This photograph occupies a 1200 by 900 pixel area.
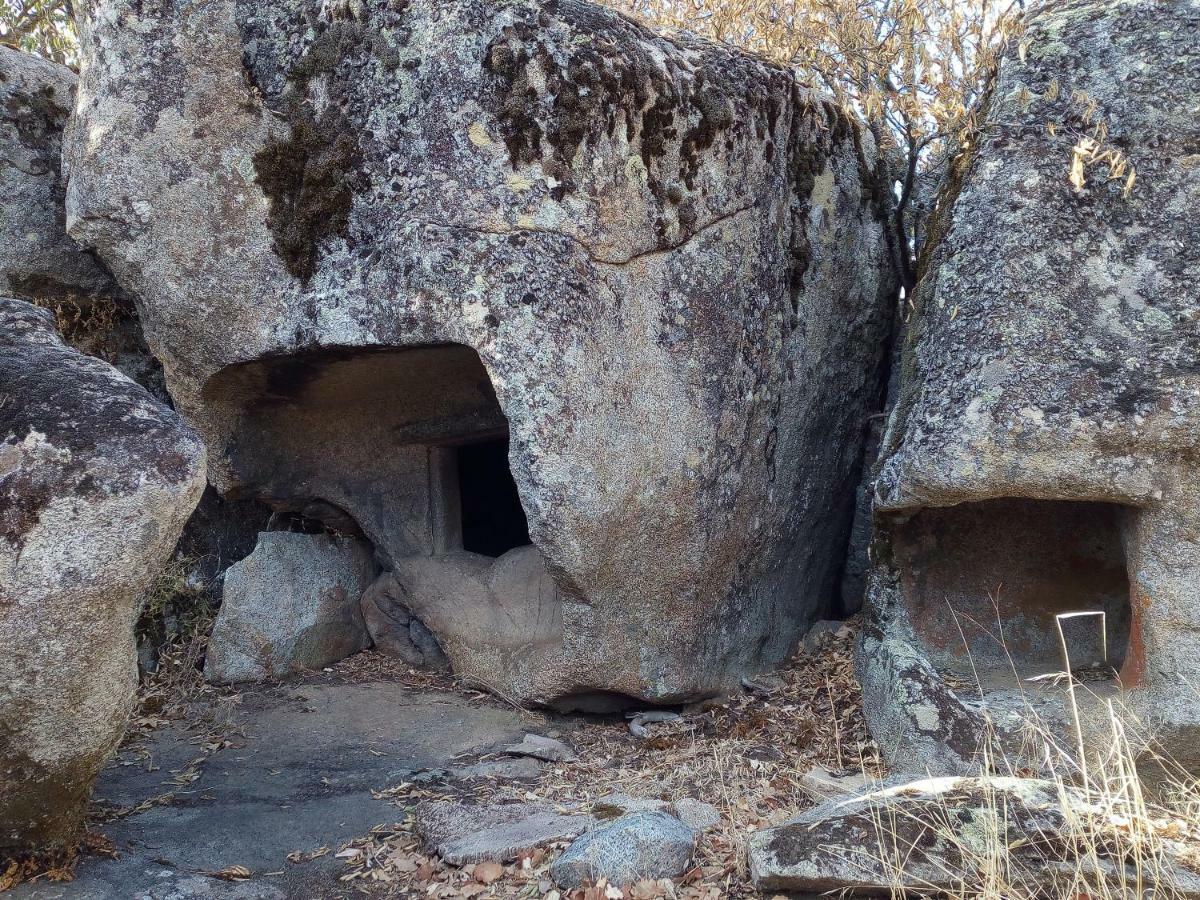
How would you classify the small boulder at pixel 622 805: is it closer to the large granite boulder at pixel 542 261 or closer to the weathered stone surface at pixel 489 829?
the weathered stone surface at pixel 489 829

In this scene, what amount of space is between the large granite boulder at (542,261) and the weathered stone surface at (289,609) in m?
0.43

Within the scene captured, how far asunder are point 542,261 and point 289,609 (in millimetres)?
2402

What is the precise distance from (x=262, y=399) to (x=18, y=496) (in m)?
2.40

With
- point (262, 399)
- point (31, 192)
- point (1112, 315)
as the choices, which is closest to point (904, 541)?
point (1112, 315)

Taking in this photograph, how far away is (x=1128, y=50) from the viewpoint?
4.09m

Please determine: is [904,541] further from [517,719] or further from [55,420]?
[55,420]

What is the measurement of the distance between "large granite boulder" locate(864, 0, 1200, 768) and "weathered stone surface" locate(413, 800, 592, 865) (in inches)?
54.8

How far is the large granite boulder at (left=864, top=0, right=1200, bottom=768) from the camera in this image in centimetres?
366

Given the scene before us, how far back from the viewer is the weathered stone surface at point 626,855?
3.09 meters

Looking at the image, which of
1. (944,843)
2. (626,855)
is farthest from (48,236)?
(944,843)

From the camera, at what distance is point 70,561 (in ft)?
9.50

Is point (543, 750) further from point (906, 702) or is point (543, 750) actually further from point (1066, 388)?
point (1066, 388)

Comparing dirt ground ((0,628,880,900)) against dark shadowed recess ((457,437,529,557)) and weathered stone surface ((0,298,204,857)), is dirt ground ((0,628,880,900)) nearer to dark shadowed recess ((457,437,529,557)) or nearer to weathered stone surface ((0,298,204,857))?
weathered stone surface ((0,298,204,857))

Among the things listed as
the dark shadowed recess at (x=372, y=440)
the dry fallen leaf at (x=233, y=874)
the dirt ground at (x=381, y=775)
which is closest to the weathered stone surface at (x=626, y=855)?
the dirt ground at (x=381, y=775)
